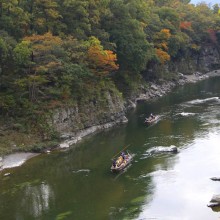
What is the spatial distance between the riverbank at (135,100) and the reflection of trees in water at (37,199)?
5.30 meters

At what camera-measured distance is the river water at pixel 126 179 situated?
26547 millimetres

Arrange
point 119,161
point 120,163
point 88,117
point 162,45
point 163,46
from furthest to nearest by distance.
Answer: point 163,46 → point 162,45 → point 88,117 → point 119,161 → point 120,163

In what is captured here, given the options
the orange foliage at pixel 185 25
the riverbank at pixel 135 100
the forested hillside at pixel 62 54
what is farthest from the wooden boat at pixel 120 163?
the orange foliage at pixel 185 25

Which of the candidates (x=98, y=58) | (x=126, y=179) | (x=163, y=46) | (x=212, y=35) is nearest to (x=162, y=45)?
(x=163, y=46)

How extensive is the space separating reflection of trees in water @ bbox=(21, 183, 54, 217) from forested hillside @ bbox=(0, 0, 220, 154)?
9.95m

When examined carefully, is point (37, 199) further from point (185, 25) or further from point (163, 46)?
point (185, 25)

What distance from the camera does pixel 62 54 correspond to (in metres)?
43.0

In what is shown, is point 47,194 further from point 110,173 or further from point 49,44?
point 49,44

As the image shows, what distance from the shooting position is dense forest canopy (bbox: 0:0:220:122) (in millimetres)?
40750

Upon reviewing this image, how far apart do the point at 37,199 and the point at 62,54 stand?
18573 millimetres

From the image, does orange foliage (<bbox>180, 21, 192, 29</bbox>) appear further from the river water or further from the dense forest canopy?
the river water

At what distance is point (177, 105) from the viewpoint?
59.3 m

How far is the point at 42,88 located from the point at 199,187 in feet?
68.0

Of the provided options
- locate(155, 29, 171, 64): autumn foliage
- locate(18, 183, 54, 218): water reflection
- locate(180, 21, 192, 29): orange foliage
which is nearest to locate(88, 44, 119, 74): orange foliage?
locate(18, 183, 54, 218): water reflection
